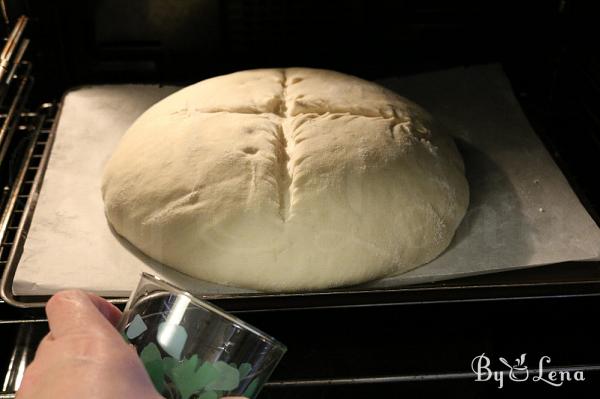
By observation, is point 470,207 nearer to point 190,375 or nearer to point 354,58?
point 354,58

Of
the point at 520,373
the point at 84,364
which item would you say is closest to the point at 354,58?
the point at 520,373

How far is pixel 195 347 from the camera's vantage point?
80 cm

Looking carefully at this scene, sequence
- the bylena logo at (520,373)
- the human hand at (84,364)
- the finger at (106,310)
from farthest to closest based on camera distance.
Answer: the bylena logo at (520,373), the finger at (106,310), the human hand at (84,364)

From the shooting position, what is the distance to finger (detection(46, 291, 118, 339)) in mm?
775

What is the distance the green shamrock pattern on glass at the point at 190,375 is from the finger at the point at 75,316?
5cm

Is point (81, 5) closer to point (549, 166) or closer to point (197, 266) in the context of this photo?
point (197, 266)

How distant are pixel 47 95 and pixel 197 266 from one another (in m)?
0.76

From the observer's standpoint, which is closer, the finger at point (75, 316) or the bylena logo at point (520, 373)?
the finger at point (75, 316)

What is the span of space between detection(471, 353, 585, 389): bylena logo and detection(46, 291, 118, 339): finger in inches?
25.5

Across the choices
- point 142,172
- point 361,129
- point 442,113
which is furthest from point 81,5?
point 442,113

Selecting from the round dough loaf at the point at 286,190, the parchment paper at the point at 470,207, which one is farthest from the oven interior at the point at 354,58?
the round dough loaf at the point at 286,190

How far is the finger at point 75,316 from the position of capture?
2.54ft

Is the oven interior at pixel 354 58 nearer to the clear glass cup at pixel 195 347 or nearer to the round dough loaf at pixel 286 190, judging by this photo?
the round dough loaf at pixel 286 190

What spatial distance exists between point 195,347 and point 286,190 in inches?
18.7
